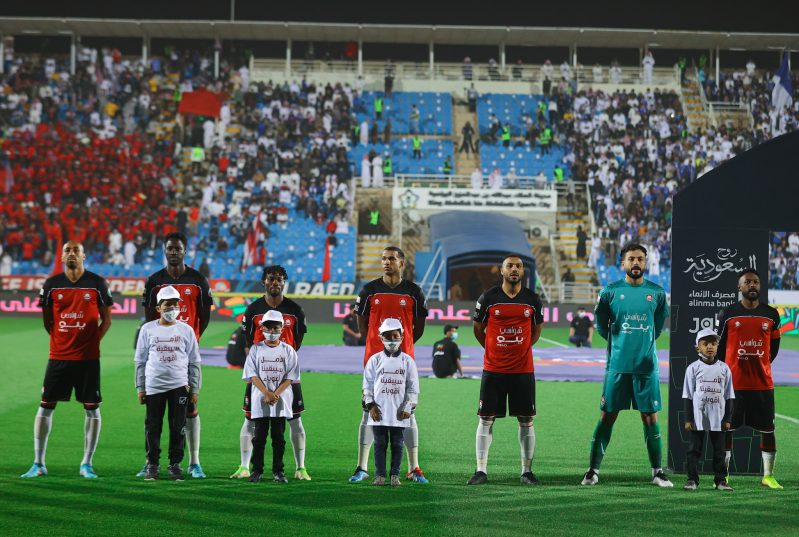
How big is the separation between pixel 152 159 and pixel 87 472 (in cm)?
3985

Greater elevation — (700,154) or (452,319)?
(700,154)

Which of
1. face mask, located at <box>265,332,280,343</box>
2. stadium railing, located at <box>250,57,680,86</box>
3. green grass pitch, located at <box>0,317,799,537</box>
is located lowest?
green grass pitch, located at <box>0,317,799,537</box>

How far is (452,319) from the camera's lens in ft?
129

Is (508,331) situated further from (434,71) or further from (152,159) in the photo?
(434,71)

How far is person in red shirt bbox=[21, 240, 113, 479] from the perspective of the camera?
32.5 ft

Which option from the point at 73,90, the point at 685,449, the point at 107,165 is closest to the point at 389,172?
the point at 107,165

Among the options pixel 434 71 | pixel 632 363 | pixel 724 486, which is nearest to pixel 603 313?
pixel 632 363

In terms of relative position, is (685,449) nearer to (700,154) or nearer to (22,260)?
(22,260)

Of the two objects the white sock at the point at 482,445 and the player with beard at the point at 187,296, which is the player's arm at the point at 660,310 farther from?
the player with beard at the point at 187,296

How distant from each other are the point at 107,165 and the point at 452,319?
1867 centimetres

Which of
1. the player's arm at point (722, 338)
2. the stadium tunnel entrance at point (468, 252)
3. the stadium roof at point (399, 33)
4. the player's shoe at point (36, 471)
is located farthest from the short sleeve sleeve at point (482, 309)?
the stadium roof at point (399, 33)

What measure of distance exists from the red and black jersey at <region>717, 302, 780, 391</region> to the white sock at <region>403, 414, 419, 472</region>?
10.5 feet

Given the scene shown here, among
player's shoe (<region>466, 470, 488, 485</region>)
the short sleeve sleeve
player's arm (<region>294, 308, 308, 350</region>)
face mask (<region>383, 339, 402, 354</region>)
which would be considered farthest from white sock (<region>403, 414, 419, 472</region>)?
player's arm (<region>294, 308, 308, 350</region>)

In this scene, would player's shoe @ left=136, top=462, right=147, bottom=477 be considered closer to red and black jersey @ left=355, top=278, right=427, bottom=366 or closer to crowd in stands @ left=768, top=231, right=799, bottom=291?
red and black jersey @ left=355, top=278, right=427, bottom=366
